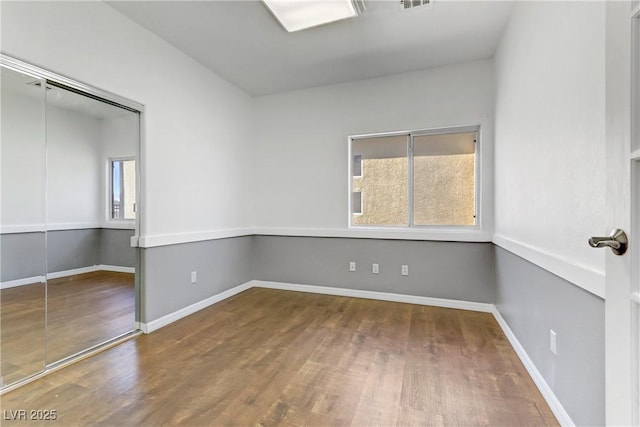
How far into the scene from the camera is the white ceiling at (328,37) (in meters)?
2.34

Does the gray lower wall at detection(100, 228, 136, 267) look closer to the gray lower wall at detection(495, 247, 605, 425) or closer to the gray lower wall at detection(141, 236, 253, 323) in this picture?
the gray lower wall at detection(141, 236, 253, 323)

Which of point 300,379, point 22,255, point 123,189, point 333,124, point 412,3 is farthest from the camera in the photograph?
point 333,124

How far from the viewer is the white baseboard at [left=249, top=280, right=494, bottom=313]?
3.19 meters

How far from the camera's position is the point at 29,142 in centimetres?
203

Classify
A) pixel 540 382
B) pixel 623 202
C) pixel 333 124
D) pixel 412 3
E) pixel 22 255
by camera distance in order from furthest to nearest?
1. pixel 333 124
2. pixel 412 3
3. pixel 22 255
4. pixel 540 382
5. pixel 623 202

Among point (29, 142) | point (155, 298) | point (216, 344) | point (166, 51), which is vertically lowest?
point (216, 344)

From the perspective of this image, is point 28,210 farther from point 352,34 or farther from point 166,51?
point 352,34

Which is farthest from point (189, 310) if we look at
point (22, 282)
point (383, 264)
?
point (383, 264)

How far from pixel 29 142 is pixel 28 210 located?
19.6 inches

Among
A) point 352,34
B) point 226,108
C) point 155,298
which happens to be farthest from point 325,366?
point 226,108

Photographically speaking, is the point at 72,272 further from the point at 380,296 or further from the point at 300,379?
the point at 380,296

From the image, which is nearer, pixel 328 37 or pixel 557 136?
pixel 557 136

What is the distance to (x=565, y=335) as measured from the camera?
143 cm

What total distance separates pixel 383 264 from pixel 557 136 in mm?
2338
